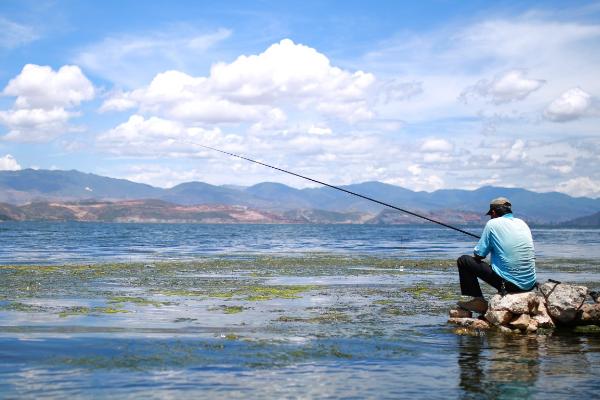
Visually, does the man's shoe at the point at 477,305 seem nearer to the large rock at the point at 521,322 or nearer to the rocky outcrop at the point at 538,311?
the rocky outcrop at the point at 538,311

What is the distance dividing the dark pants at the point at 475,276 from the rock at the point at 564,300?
0.65 m

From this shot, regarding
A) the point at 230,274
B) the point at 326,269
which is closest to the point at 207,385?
the point at 230,274

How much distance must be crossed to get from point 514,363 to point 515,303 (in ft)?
11.5

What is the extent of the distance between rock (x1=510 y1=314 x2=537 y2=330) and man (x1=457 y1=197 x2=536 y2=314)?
762 millimetres

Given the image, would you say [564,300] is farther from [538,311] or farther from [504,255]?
[504,255]

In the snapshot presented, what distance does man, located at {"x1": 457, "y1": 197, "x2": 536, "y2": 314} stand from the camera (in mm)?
14633

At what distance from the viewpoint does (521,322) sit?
46.5 feet

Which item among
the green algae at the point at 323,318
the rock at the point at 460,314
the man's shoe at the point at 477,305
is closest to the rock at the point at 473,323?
the rock at the point at 460,314

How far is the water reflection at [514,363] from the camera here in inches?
372

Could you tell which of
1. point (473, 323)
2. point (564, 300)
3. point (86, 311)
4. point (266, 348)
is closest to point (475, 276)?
point (473, 323)

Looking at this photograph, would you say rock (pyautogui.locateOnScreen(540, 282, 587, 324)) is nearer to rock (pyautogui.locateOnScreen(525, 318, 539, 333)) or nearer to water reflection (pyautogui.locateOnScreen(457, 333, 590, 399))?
rock (pyautogui.locateOnScreen(525, 318, 539, 333))

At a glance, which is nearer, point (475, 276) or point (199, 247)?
point (475, 276)

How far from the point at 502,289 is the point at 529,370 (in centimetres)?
444

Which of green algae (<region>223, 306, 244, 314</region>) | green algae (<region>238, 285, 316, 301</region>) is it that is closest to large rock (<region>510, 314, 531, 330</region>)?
green algae (<region>223, 306, 244, 314</region>)
